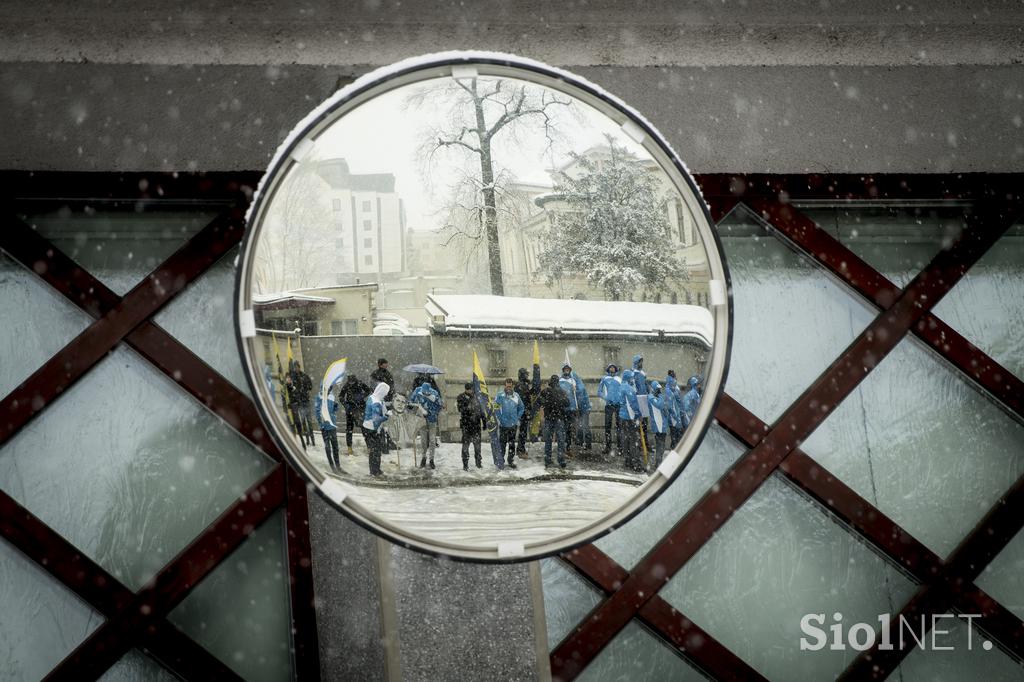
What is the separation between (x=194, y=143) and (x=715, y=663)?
371 centimetres

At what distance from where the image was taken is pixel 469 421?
177 centimetres

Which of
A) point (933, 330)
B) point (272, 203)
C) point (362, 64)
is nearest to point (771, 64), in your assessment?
point (933, 330)

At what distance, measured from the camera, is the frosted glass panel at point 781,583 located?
358cm

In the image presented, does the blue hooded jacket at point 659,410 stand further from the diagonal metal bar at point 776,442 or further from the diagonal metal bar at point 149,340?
the diagonal metal bar at point 149,340

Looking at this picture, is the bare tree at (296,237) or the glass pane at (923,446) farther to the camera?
the glass pane at (923,446)

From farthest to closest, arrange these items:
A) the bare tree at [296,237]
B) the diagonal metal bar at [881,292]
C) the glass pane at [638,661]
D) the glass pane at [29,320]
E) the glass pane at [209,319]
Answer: the diagonal metal bar at [881,292]
the glass pane at [638,661]
the glass pane at [209,319]
the glass pane at [29,320]
the bare tree at [296,237]

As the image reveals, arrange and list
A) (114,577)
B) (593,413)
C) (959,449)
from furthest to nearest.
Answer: (959,449) → (114,577) → (593,413)

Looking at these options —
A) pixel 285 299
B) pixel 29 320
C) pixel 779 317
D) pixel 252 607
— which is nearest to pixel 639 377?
pixel 285 299

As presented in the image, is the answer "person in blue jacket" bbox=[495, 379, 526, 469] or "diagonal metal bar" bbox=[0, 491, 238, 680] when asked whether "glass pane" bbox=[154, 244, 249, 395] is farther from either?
"person in blue jacket" bbox=[495, 379, 526, 469]

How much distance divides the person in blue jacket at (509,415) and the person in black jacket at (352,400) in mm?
353

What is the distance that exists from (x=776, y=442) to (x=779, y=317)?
680mm

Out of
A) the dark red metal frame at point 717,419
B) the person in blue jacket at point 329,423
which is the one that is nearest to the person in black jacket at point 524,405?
the person in blue jacket at point 329,423

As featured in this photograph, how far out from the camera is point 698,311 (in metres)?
1.77

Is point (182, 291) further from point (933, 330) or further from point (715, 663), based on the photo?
point (933, 330)
